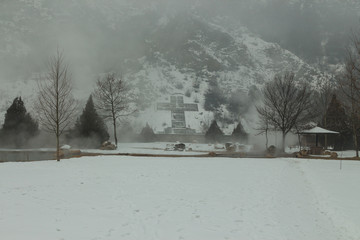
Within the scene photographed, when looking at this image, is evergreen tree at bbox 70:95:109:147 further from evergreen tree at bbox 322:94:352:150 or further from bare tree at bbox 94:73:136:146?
evergreen tree at bbox 322:94:352:150

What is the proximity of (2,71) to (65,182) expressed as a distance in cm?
16927

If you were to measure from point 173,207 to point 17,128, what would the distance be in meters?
45.3

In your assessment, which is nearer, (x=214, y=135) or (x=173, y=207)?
(x=173, y=207)

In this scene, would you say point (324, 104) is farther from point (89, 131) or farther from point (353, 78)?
point (89, 131)

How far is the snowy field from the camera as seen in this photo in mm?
7656

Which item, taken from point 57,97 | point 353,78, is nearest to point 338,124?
point 353,78

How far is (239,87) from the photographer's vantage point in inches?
6826

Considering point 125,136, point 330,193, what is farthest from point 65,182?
point 125,136

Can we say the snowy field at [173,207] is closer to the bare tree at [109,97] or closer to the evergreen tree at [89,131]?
the bare tree at [109,97]

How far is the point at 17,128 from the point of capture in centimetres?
4700

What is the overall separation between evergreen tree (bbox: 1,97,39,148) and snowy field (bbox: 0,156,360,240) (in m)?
34.1

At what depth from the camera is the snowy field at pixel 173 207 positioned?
7656 mm

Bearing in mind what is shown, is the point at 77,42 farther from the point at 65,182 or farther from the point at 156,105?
the point at 65,182

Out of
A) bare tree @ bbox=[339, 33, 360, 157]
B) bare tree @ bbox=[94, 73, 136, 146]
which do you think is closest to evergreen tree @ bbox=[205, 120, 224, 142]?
bare tree @ bbox=[94, 73, 136, 146]
